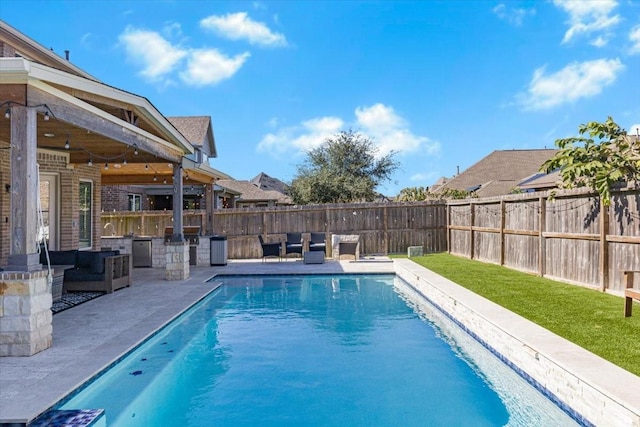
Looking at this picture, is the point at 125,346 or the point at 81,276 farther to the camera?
the point at 81,276

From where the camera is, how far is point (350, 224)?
16906 millimetres

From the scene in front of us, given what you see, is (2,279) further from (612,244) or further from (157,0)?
(157,0)

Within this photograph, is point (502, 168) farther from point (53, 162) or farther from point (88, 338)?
point (88, 338)

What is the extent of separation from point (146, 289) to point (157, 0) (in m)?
10.4

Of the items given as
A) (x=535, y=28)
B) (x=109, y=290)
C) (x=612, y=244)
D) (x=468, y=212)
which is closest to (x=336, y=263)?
(x=468, y=212)

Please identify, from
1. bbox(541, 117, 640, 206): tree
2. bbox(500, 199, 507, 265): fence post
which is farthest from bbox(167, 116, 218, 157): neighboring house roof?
bbox(541, 117, 640, 206): tree

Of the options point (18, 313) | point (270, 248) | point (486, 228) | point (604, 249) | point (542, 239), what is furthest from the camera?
point (270, 248)

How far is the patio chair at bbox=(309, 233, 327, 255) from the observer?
586 inches

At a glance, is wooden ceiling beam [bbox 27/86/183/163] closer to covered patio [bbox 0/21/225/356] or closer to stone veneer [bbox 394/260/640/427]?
covered patio [bbox 0/21/225/356]

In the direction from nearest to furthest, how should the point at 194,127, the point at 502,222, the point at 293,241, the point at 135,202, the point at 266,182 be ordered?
the point at 502,222 < the point at 293,241 < the point at 135,202 < the point at 194,127 < the point at 266,182

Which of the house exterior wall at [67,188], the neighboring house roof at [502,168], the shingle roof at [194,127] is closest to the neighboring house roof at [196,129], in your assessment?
the shingle roof at [194,127]

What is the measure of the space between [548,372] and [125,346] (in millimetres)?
4641

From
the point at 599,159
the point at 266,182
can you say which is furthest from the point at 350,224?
the point at 266,182

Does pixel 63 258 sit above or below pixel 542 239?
below
